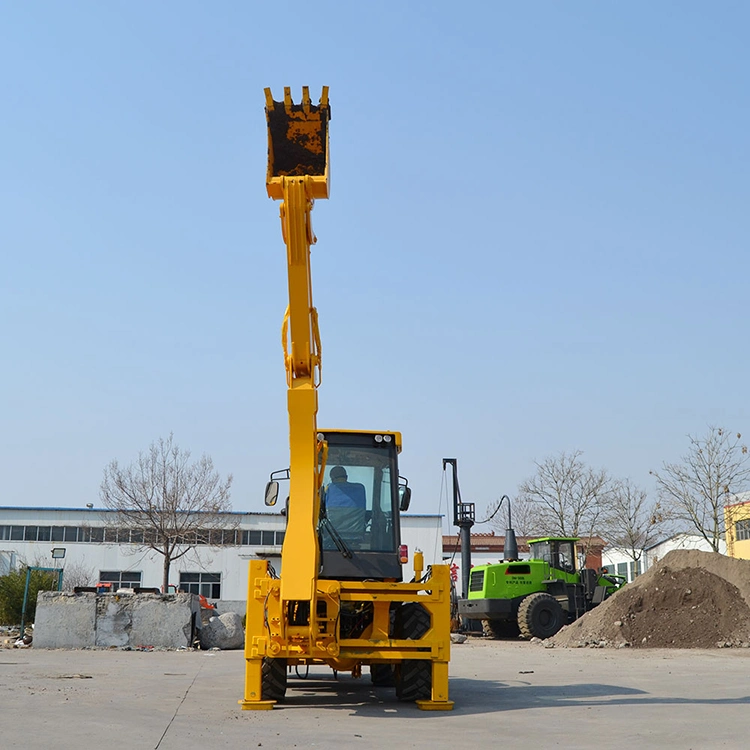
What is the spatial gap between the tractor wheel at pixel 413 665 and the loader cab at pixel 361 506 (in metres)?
0.62

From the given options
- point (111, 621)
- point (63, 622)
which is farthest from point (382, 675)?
point (63, 622)

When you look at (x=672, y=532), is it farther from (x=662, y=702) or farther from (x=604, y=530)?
(x=662, y=702)

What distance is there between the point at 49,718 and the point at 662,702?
21.6 feet

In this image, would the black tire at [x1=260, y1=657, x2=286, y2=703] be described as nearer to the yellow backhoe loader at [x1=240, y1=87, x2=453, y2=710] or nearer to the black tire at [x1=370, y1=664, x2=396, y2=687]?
the yellow backhoe loader at [x1=240, y1=87, x2=453, y2=710]

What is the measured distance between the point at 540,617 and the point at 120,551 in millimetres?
36685

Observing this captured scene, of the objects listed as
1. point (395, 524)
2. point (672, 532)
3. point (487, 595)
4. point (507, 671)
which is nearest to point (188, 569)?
point (672, 532)

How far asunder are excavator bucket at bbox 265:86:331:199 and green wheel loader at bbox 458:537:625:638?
1896 centimetres

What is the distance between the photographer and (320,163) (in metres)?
9.32

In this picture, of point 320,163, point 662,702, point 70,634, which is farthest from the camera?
point 70,634

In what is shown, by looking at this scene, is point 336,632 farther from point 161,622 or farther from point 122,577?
point 122,577

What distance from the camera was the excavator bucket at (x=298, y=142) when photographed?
9.16 meters

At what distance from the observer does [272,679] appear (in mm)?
9680

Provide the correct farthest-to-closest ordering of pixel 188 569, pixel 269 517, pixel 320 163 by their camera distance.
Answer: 1. pixel 269 517
2. pixel 188 569
3. pixel 320 163

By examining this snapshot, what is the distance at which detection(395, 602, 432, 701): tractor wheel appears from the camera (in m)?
9.72
